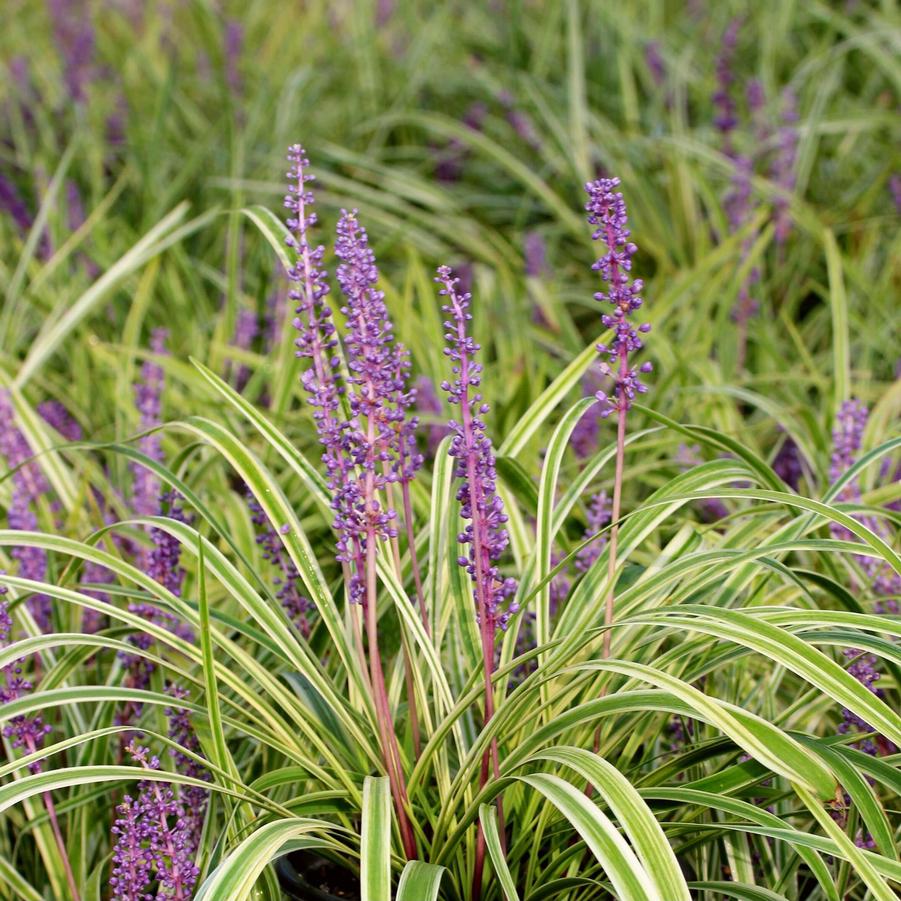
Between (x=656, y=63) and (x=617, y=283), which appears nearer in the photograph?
(x=617, y=283)

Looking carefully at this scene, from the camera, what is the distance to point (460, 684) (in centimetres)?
248

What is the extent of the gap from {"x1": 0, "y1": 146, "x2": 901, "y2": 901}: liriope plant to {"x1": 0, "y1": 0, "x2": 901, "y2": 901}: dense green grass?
0.04ft

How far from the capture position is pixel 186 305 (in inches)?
195

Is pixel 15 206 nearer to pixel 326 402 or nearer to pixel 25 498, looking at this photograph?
pixel 25 498

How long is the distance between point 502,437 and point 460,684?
1389mm

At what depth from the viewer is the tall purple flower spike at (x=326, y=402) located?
192cm

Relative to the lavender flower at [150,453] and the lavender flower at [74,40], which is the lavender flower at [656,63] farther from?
the lavender flower at [150,453]

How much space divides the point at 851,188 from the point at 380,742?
4.16 metres

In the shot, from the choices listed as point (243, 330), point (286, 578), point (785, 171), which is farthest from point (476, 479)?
point (785, 171)

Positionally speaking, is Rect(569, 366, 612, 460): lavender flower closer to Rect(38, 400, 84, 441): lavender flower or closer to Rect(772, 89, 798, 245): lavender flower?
Rect(772, 89, 798, 245): lavender flower

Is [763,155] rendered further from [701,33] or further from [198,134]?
[198,134]

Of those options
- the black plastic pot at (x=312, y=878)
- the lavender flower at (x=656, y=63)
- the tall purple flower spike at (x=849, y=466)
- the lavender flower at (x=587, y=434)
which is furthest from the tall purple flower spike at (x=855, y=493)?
the lavender flower at (x=656, y=63)

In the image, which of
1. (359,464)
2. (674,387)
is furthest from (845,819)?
(674,387)

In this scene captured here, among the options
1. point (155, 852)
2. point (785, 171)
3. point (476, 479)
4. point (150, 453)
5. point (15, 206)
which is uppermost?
point (785, 171)
